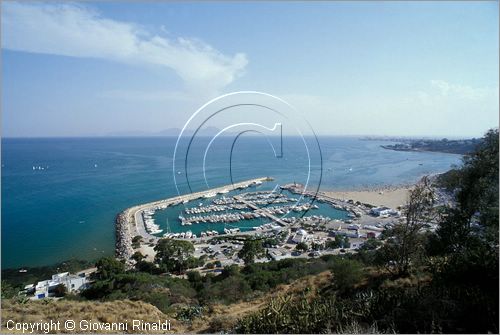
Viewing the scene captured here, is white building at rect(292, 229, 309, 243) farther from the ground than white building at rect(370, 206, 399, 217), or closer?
closer

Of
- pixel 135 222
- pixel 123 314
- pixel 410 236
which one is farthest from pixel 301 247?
pixel 135 222

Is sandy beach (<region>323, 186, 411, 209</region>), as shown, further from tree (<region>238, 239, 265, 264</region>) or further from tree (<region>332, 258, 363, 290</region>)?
tree (<region>332, 258, 363, 290</region>)

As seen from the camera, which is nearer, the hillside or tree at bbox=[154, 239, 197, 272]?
the hillside

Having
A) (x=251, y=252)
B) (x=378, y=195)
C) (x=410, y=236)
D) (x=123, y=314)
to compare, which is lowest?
(x=251, y=252)

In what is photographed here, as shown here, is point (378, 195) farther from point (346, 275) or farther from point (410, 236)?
point (346, 275)

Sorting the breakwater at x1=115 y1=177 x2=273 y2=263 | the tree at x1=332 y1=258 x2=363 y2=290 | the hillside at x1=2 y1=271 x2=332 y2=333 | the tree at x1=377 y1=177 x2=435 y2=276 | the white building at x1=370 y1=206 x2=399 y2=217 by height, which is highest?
the tree at x1=377 y1=177 x2=435 y2=276

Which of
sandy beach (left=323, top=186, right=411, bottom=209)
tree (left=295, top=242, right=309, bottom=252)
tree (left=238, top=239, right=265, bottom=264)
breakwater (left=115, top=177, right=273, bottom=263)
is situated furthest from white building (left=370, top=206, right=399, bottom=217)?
tree (left=238, top=239, right=265, bottom=264)

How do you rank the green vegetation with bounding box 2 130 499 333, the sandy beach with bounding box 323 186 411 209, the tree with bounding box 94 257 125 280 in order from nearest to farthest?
the green vegetation with bounding box 2 130 499 333
the tree with bounding box 94 257 125 280
the sandy beach with bounding box 323 186 411 209
